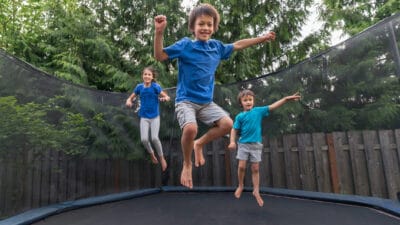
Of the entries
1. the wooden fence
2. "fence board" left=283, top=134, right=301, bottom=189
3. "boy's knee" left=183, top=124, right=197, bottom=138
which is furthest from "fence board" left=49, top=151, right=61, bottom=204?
"fence board" left=283, top=134, right=301, bottom=189

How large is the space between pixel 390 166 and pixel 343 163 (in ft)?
1.32

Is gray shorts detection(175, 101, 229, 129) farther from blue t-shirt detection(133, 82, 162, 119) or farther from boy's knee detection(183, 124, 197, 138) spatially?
blue t-shirt detection(133, 82, 162, 119)

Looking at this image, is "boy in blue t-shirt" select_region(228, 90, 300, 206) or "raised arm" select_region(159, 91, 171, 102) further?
"raised arm" select_region(159, 91, 171, 102)

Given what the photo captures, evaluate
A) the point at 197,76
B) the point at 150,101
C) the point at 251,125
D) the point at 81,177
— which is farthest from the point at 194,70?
the point at 81,177

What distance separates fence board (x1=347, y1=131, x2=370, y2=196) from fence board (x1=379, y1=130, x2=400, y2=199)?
0.18m

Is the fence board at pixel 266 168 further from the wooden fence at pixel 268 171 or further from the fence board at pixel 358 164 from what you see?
the fence board at pixel 358 164

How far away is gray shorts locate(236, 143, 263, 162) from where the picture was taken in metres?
2.36

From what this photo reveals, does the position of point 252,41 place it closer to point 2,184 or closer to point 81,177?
point 2,184

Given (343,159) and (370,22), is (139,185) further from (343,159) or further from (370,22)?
(370,22)

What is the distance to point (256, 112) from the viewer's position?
97.7 inches

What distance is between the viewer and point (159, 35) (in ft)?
5.08

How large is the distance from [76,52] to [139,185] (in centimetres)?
239

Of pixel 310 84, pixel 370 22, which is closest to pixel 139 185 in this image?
pixel 310 84

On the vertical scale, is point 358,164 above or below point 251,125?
below
